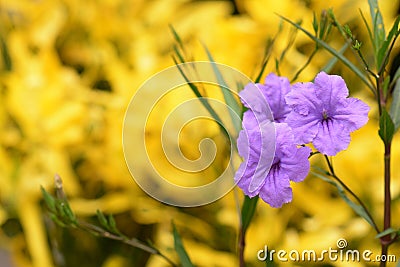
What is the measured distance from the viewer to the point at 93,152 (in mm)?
1024

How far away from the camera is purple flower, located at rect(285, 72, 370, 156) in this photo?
0.36 meters

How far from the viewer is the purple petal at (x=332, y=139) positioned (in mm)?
355

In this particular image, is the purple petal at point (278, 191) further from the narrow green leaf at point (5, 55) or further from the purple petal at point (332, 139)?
the narrow green leaf at point (5, 55)

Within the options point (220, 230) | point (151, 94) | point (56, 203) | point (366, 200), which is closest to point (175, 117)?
point (151, 94)

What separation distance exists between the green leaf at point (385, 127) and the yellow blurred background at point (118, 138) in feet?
1.51

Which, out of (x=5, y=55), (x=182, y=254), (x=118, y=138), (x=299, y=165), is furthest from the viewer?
(x=5, y=55)

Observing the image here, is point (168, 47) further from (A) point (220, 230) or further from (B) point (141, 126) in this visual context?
(A) point (220, 230)

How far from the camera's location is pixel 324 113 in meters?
0.37

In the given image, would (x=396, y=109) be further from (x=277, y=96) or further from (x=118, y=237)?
(x=118, y=237)

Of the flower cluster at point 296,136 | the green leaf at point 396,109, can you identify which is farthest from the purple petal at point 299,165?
the green leaf at point 396,109

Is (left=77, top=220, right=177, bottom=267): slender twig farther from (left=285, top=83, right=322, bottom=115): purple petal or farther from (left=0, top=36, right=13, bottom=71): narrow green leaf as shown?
(left=0, top=36, right=13, bottom=71): narrow green leaf

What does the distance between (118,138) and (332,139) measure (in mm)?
663

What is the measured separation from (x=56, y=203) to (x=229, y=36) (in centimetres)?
66

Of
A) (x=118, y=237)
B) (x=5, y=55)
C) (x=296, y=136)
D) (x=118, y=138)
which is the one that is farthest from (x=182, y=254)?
→ (x=5, y=55)
